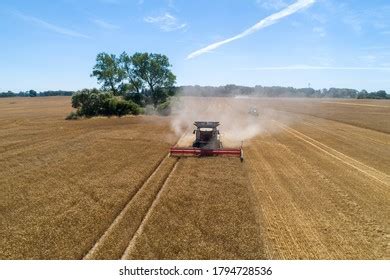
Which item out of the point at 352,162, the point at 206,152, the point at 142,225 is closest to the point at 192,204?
the point at 142,225

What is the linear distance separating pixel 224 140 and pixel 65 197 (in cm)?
1771

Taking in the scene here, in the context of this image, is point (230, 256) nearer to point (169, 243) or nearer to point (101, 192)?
point (169, 243)

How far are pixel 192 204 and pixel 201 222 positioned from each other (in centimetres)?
191

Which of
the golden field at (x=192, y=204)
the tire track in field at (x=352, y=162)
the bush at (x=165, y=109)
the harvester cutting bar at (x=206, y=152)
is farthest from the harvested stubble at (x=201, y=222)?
the bush at (x=165, y=109)

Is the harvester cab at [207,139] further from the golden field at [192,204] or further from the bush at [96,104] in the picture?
the bush at [96,104]

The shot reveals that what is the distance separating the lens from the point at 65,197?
15305 millimetres

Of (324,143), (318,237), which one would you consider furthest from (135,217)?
(324,143)

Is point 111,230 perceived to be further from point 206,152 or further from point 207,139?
point 207,139

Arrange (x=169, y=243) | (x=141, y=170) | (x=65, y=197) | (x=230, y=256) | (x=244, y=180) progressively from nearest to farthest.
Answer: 1. (x=230, y=256)
2. (x=169, y=243)
3. (x=65, y=197)
4. (x=244, y=180)
5. (x=141, y=170)

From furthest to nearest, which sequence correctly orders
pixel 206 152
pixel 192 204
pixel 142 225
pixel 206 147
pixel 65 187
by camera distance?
1. pixel 206 147
2. pixel 206 152
3. pixel 65 187
4. pixel 192 204
5. pixel 142 225

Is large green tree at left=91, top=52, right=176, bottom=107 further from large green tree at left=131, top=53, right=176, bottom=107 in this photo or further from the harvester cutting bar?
the harvester cutting bar

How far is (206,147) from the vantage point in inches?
1014

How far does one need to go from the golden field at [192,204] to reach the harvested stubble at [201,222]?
4 cm

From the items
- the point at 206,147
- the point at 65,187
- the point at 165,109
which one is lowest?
the point at 65,187
